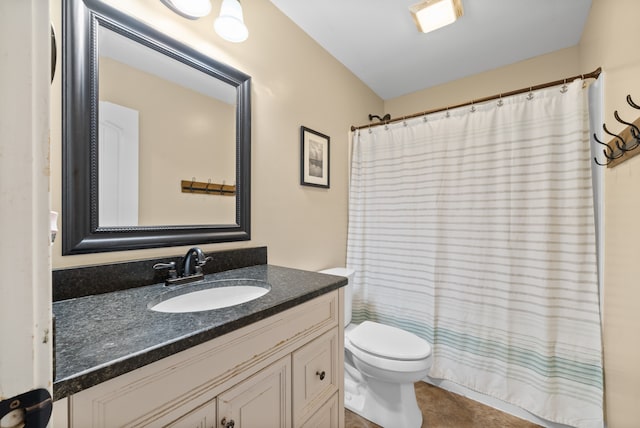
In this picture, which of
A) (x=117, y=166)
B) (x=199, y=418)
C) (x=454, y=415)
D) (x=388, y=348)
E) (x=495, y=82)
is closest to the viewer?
(x=199, y=418)

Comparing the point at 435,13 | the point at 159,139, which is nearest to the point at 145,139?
the point at 159,139

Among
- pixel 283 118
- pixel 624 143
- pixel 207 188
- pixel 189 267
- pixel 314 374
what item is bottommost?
pixel 314 374

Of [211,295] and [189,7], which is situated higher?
[189,7]

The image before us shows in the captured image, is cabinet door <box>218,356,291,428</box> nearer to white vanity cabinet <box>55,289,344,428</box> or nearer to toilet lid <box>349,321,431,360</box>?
white vanity cabinet <box>55,289,344,428</box>

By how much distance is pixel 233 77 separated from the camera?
4.69 ft

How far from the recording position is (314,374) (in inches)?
41.1

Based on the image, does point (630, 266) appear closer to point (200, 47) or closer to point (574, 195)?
point (574, 195)

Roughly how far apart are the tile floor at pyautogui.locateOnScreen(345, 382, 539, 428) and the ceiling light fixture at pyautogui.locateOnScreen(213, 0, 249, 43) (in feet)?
7.02

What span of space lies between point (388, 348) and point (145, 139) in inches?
61.5

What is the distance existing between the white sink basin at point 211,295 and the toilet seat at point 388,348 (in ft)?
2.45

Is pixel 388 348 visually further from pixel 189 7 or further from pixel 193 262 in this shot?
pixel 189 7

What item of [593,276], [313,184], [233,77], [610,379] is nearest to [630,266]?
[593,276]

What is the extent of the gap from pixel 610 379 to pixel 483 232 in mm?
903

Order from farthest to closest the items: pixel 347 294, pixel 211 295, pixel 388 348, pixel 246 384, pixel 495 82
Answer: pixel 495 82, pixel 347 294, pixel 388 348, pixel 211 295, pixel 246 384
